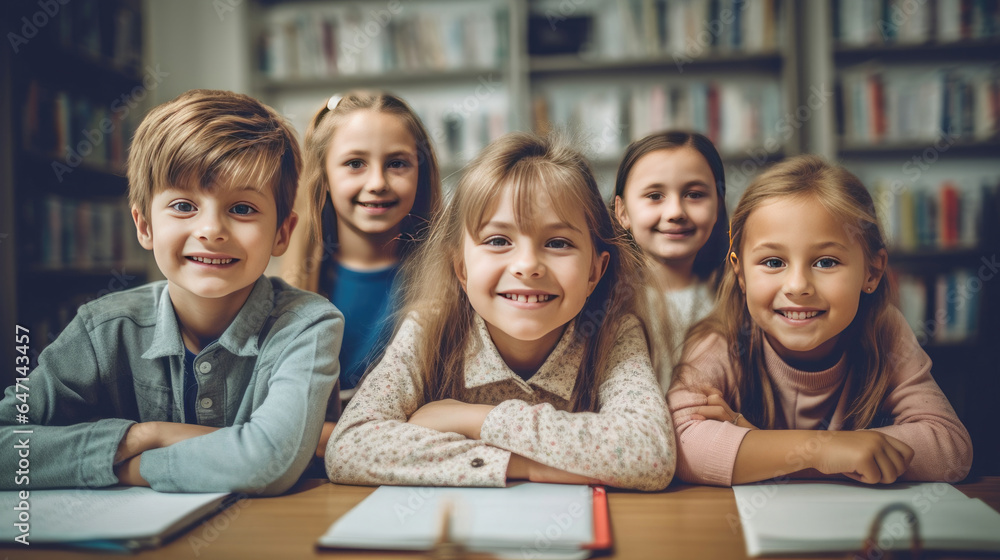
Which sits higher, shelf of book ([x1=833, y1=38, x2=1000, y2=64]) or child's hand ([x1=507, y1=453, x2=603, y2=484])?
shelf of book ([x1=833, y1=38, x2=1000, y2=64])

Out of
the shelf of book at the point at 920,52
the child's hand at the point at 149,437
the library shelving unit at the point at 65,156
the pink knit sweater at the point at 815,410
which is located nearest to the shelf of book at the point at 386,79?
the library shelving unit at the point at 65,156

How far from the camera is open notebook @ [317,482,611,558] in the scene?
73 cm

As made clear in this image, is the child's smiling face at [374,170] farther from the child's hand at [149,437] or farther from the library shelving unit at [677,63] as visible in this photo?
the library shelving unit at [677,63]

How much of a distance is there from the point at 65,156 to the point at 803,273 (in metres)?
2.71

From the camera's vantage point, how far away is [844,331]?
1098 millimetres

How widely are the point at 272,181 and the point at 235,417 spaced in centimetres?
38

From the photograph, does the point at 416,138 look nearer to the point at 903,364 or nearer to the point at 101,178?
the point at 903,364

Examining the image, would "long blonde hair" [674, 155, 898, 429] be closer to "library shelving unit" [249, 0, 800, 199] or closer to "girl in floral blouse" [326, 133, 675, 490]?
"girl in floral blouse" [326, 133, 675, 490]

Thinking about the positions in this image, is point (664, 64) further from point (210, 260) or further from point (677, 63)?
point (210, 260)

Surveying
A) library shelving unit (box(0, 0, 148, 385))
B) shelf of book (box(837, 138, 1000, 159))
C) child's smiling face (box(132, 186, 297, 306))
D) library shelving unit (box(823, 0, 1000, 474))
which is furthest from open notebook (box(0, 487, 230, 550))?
shelf of book (box(837, 138, 1000, 159))

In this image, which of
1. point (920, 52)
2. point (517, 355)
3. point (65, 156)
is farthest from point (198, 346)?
point (920, 52)

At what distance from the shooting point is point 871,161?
327 centimetres

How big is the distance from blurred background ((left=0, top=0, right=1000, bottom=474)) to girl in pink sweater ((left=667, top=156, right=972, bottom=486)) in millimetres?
1779

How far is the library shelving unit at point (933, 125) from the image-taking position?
9.82 ft
